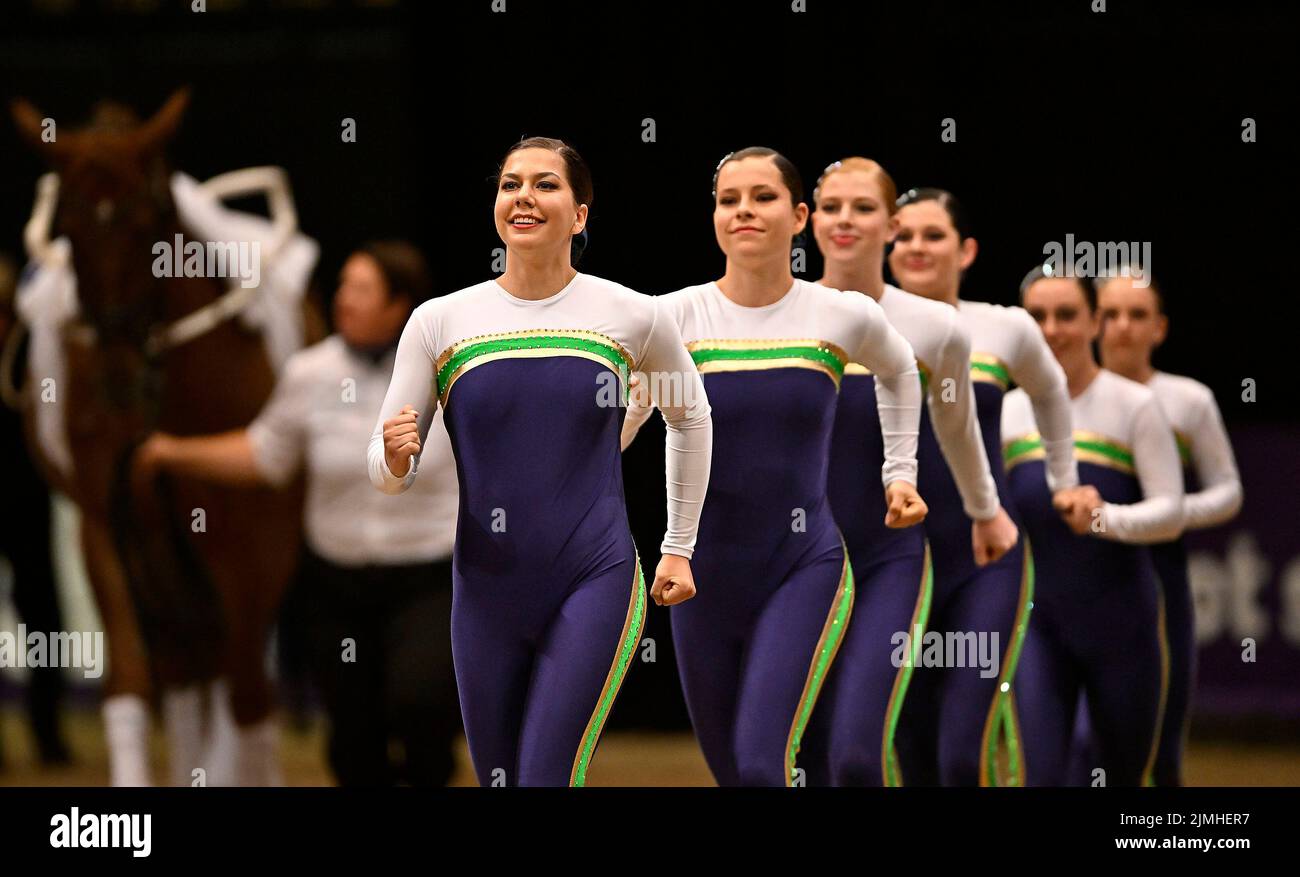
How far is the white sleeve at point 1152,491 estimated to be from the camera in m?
6.37

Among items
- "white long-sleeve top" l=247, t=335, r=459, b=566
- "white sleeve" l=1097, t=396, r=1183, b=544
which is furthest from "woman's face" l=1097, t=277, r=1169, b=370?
"white long-sleeve top" l=247, t=335, r=459, b=566

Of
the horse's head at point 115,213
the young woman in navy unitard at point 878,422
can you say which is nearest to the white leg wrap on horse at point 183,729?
the horse's head at point 115,213

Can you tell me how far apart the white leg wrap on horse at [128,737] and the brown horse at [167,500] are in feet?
0.15

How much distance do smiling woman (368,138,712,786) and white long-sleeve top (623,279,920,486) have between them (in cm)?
45

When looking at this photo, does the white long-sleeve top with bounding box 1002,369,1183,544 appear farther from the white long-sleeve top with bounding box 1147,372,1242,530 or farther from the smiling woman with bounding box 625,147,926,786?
the smiling woman with bounding box 625,147,926,786

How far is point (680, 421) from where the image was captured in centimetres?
480

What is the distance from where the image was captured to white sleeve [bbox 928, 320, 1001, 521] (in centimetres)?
568

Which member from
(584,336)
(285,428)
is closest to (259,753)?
(285,428)

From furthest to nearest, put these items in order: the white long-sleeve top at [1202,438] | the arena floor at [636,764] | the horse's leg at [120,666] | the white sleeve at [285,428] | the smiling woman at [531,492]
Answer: the arena floor at [636,764]
the horse's leg at [120,666]
the white sleeve at [285,428]
the white long-sleeve top at [1202,438]
the smiling woman at [531,492]

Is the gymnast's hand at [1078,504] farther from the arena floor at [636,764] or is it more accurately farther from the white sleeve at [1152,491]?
the arena floor at [636,764]
